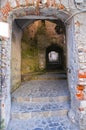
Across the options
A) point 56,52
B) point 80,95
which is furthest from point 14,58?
point 56,52

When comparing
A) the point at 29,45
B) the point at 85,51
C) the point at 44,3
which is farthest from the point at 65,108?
the point at 29,45

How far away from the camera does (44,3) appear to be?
2.55m

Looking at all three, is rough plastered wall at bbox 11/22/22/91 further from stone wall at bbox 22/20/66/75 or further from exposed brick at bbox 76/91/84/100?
stone wall at bbox 22/20/66/75

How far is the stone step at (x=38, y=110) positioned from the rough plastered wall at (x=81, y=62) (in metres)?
0.64

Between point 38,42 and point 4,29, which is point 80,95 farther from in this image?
point 38,42

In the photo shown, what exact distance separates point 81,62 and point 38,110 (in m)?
1.48

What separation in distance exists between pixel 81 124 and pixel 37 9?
2386mm

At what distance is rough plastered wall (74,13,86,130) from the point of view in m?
2.53

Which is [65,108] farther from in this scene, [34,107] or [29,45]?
[29,45]

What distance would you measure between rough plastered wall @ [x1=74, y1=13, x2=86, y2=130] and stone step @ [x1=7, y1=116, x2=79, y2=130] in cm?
35

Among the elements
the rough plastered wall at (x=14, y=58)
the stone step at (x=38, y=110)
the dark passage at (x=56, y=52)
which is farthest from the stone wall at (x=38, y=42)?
the stone step at (x=38, y=110)

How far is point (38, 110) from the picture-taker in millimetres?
3094

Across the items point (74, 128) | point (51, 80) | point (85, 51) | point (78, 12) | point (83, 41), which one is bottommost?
point (74, 128)

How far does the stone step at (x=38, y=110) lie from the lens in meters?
2.99
